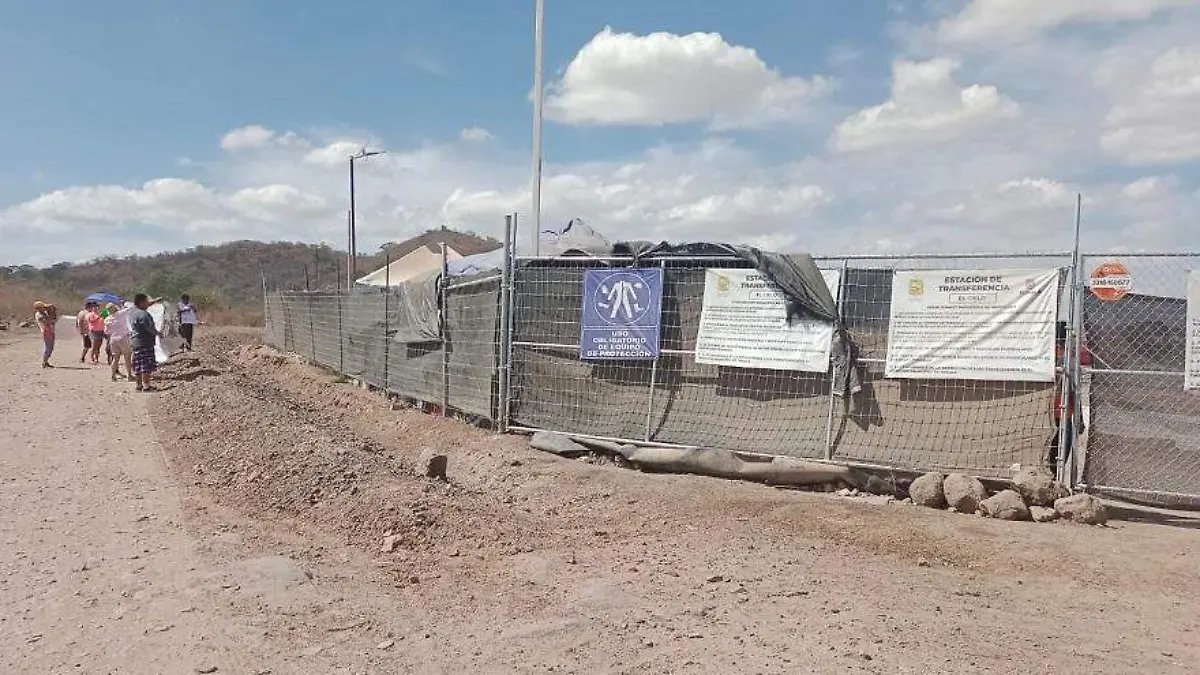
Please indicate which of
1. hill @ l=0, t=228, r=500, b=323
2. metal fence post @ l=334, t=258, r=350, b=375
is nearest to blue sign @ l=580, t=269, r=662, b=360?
metal fence post @ l=334, t=258, r=350, b=375

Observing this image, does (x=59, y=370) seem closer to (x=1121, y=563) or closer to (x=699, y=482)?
(x=699, y=482)

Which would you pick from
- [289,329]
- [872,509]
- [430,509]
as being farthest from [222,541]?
[289,329]

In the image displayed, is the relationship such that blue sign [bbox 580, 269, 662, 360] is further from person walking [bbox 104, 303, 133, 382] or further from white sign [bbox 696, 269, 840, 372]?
person walking [bbox 104, 303, 133, 382]

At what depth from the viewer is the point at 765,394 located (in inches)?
352

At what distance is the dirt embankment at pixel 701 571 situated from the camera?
15.3 feet

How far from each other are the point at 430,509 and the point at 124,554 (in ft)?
6.66

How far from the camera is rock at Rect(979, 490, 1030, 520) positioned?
7316 millimetres

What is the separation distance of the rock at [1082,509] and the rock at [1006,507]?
255mm

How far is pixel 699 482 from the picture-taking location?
28.3ft

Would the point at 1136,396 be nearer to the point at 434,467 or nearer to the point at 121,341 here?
the point at 434,467

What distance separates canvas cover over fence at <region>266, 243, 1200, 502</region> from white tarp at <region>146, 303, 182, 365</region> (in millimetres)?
9511

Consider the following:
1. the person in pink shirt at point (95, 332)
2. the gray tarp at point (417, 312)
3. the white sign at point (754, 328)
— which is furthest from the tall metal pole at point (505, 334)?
the person in pink shirt at point (95, 332)

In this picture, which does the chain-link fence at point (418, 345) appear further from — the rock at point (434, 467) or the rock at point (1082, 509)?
the rock at point (1082, 509)

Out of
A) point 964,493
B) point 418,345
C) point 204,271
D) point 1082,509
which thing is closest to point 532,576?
point 964,493
